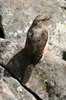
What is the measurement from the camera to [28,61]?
9.52m

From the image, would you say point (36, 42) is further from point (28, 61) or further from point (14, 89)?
point (14, 89)

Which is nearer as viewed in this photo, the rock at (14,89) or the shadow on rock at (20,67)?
the rock at (14,89)

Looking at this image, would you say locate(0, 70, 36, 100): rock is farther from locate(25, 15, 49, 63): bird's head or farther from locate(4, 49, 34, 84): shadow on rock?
locate(25, 15, 49, 63): bird's head

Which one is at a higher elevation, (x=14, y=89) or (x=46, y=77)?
(x=46, y=77)

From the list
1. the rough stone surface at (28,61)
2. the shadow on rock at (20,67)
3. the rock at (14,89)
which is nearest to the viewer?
the rock at (14,89)

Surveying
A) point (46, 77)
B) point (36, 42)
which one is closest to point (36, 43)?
point (36, 42)

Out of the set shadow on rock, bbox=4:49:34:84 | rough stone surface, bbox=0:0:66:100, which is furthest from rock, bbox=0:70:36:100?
shadow on rock, bbox=4:49:34:84

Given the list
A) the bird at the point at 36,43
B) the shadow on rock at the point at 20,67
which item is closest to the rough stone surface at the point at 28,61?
the shadow on rock at the point at 20,67

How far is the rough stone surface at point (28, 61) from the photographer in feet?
29.6

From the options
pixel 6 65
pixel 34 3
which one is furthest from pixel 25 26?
pixel 6 65

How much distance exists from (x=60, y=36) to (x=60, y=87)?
2.97 m

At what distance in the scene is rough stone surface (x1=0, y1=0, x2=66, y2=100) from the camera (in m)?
9.02

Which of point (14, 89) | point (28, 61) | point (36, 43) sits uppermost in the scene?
point (36, 43)

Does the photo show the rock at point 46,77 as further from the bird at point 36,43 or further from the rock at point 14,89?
the bird at point 36,43
